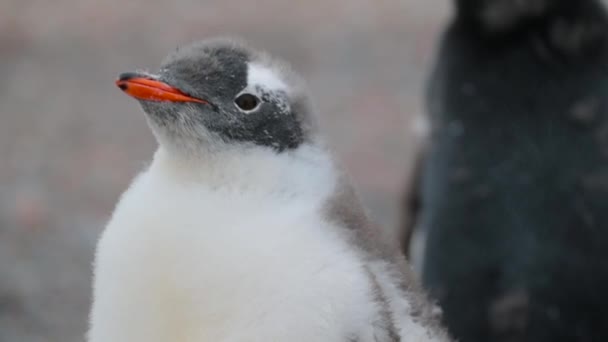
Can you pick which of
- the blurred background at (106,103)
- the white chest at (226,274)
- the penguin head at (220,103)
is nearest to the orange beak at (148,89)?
the penguin head at (220,103)

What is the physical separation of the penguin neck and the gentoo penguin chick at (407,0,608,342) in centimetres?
104

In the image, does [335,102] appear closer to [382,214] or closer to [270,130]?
[382,214]

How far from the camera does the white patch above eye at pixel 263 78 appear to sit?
1404mm

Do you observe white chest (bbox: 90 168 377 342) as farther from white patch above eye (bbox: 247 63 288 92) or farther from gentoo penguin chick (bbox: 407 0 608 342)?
gentoo penguin chick (bbox: 407 0 608 342)

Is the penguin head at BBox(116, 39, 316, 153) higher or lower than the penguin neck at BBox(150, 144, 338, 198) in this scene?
higher

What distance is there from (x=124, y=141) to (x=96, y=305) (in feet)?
11.0

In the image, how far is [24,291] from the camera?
11.1ft

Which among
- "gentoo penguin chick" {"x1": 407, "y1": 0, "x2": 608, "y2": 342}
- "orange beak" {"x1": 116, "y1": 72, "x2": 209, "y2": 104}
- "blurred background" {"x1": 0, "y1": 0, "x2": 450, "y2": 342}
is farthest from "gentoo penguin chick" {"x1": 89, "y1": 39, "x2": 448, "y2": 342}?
"blurred background" {"x1": 0, "y1": 0, "x2": 450, "y2": 342}

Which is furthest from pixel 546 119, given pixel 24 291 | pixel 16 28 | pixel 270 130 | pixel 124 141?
pixel 16 28

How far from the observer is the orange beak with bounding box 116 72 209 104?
1.34m

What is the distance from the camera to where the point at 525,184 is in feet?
7.92

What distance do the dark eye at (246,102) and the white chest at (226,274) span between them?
4.3 inches

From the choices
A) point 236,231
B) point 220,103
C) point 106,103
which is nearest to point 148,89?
point 220,103

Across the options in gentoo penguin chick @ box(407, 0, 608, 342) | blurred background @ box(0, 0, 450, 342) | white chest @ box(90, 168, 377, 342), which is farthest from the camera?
blurred background @ box(0, 0, 450, 342)
